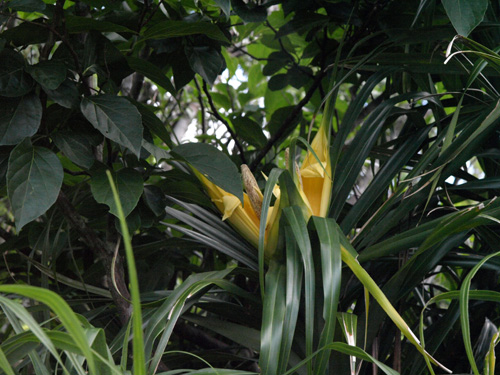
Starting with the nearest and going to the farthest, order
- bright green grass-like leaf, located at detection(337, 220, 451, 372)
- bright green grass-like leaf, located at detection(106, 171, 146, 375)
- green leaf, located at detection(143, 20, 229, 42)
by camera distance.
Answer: bright green grass-like leaf, located at detection(106, 171, 146, 375)
bright green grass-like leaf, located at detection(337, 220, 451, 372)
green leaf, located at detection(143, 20, 229, 42)

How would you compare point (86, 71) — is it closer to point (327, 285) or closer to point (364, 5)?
point (327, 285)

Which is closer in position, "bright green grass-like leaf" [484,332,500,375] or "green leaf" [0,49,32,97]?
"bright green grass-like leaf" [484,332,500,375]

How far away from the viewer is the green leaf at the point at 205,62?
0.93m

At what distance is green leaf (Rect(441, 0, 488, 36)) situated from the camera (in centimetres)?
70

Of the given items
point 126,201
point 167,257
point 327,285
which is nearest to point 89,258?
point 167,257

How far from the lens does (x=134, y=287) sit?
0.34 m

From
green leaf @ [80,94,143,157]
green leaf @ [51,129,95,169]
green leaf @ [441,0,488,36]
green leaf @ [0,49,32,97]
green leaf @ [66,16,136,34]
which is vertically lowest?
green leaf @ [51,129,95,169]

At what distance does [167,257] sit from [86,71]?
482 mm

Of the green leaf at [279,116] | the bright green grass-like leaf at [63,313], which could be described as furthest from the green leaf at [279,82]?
the bright green grass-like leaf at [63,313]

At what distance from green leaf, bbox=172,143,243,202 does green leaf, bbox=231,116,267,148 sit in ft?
1.28

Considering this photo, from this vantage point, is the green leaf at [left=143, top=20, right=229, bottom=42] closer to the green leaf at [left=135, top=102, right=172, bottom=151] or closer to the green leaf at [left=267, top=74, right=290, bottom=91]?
the green leaf at [left=135, top=102, right=172, bottom=151]

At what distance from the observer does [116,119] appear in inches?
28.3

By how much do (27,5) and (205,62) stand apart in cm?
32

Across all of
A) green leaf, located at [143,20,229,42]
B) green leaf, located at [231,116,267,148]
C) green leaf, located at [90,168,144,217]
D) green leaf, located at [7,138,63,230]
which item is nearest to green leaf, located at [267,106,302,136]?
green leaf, located at [231,116,267,148]
